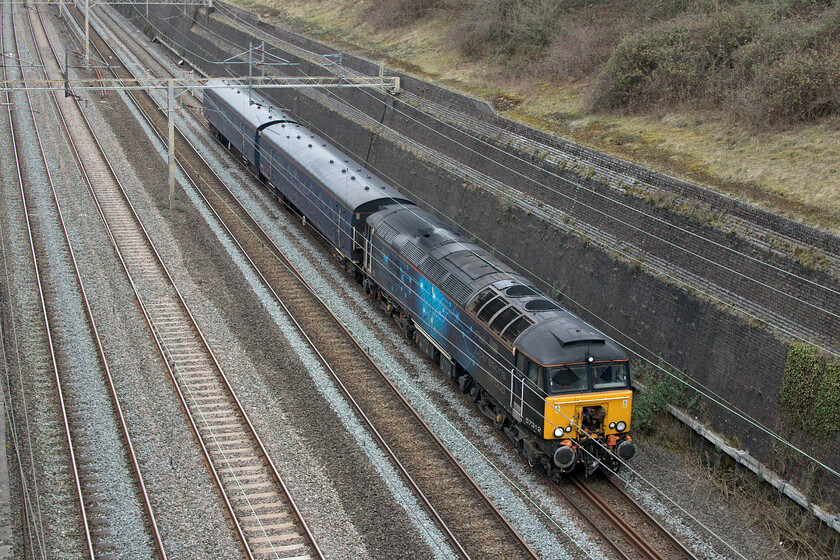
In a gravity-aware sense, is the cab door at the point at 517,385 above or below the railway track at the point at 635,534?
above

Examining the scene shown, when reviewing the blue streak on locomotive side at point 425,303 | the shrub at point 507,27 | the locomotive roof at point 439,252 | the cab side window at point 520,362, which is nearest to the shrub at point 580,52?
the shrub at point 507,27

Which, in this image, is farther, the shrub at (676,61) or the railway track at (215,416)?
the shrub at (676,61)

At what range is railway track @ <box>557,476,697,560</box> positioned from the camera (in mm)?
13778

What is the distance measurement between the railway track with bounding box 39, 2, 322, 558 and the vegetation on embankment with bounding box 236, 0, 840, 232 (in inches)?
501

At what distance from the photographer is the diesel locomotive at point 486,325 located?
50.1 ft

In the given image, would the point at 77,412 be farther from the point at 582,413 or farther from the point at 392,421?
the point at 582,413

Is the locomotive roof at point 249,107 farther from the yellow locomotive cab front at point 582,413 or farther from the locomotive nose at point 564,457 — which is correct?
the locomotive nose at point 564,457

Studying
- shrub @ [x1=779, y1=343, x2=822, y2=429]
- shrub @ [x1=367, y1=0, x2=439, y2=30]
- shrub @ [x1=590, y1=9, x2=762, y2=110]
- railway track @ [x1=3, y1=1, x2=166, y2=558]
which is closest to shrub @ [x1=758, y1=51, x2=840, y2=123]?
shrub @ [x1=590, y1=9, x2=762, y2=110]

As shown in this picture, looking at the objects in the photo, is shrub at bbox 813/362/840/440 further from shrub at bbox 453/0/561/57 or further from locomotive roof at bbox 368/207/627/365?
shrub at bbox 453/0/561/57

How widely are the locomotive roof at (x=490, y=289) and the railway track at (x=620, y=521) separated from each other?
2.60 meters

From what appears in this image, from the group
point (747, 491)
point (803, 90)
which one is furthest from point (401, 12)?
point (747, 491)

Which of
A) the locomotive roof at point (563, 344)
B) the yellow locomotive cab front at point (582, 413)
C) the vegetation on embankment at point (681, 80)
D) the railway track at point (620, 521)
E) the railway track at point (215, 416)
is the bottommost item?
the railway track at point (620, 521)

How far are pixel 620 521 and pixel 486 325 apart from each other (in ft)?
15.7

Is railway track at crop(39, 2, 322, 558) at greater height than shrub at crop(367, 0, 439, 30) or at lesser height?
lesser
